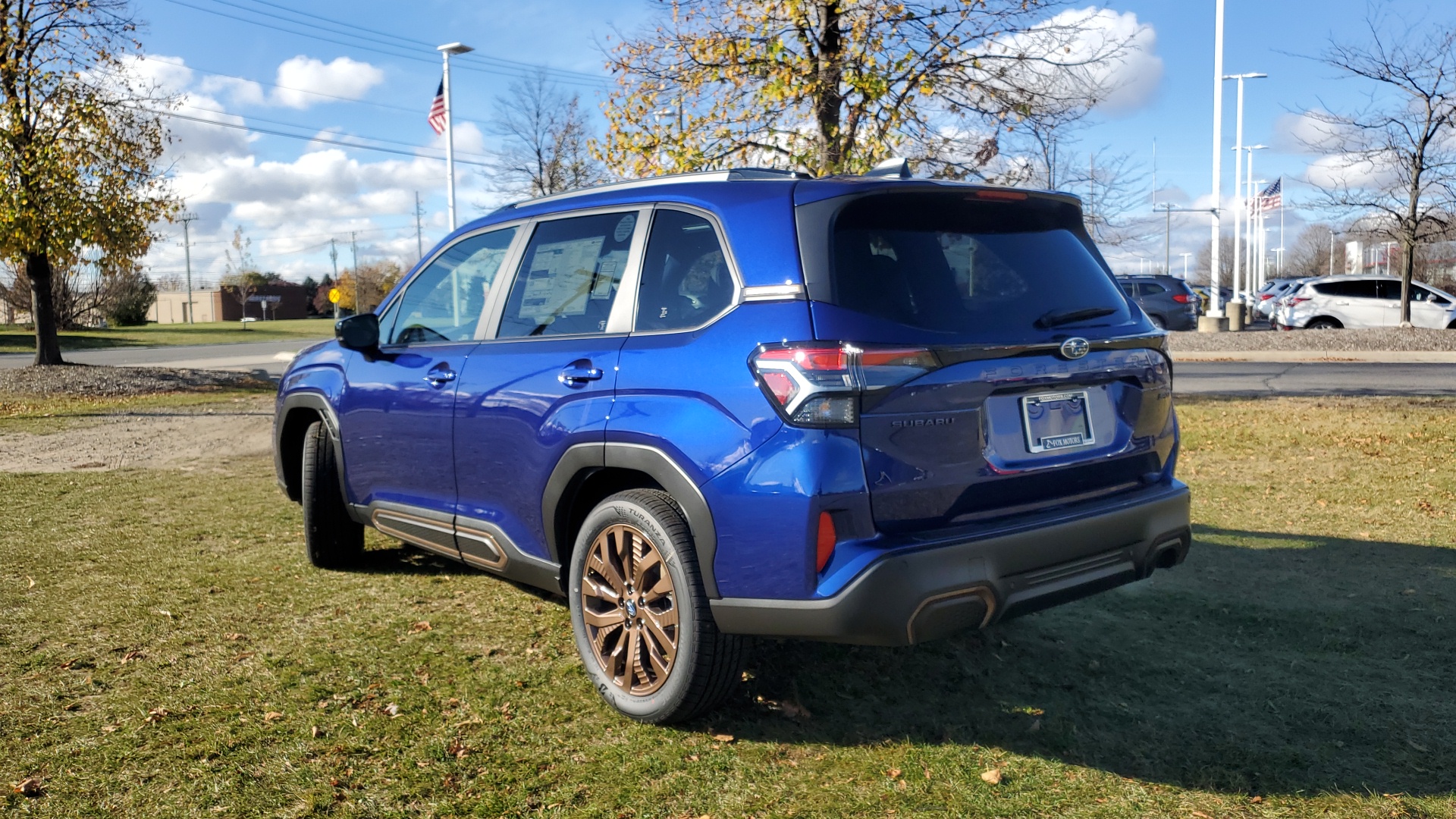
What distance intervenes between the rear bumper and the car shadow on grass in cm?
54

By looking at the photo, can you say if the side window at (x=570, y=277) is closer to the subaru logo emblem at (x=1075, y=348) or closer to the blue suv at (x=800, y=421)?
the blue suv at (x=800, y=421)

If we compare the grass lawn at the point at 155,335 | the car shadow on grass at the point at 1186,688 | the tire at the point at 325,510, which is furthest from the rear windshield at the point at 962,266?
the grass lawn at the point at 155,335

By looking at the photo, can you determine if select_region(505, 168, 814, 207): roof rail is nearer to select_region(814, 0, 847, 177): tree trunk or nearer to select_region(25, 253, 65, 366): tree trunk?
select_region(814, 0, 847, 177): tree trunk

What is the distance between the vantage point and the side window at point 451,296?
4.76 metres

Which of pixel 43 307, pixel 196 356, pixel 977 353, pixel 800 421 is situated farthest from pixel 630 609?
pixel 196 356

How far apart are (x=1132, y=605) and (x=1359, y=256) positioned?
3552 inches

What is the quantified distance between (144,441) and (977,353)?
1121 cm

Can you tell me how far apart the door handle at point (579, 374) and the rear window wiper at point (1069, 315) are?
1.51 m

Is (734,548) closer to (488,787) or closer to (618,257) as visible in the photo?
(488,787)

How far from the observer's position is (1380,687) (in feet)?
13.4

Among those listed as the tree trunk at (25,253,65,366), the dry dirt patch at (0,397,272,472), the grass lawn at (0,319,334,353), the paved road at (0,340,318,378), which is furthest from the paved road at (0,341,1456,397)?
the grass lawn at (0,319,334,353)

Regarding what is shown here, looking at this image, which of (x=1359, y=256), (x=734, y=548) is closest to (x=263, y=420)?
(x=734, y=548)

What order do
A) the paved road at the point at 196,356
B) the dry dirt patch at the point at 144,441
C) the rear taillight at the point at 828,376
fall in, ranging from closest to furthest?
the rear taillight at the point at 828,376
the dry dirt patch at the point at 144,441
the paved road at the point at 196,356

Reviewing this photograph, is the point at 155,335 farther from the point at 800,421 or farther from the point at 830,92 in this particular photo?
the point at 800,421
